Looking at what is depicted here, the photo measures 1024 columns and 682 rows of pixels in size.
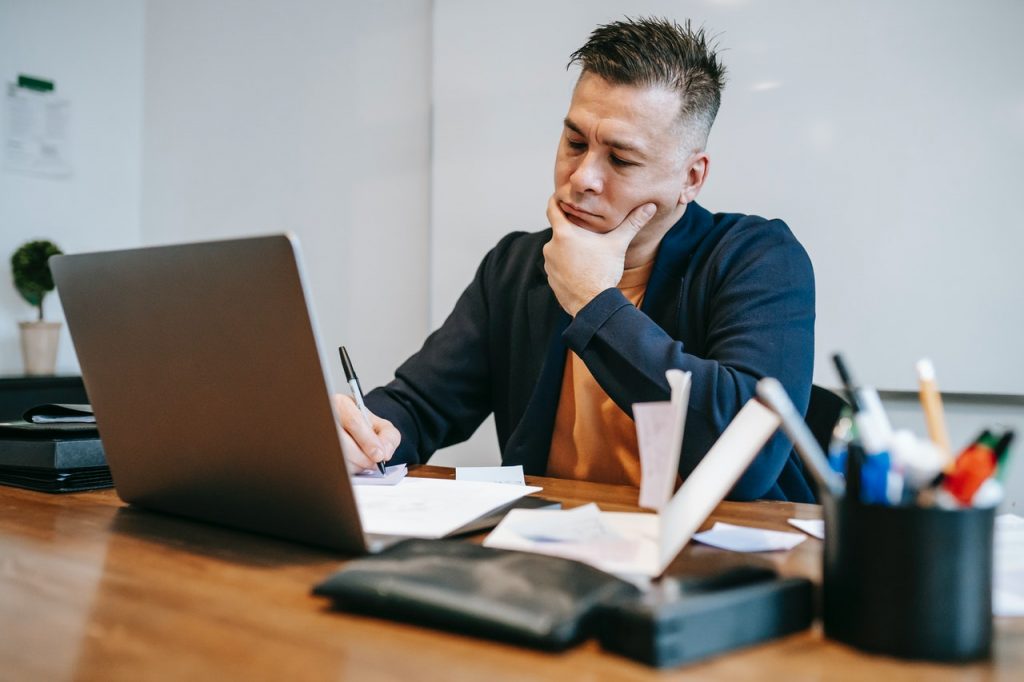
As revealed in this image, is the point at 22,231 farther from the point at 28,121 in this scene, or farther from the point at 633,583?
the point at 633,583

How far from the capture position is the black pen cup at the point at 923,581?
49 cm

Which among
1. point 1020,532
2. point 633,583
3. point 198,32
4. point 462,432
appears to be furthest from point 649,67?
point 198,32

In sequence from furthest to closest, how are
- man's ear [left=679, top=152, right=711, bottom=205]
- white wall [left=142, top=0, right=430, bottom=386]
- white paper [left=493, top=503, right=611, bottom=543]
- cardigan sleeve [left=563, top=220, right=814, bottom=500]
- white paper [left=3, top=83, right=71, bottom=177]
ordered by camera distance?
1. white paper [left=3, top=83, right=71, bottom=177]
2. white wall [left=142, top=0, right=430, bottom=386]
3. man's ear [left=679, top=152, right=711, bottom=205]
4. cardigan sleeve [left=563, top=220, right=814, bottom=500]
5. white paper [left=493, top=503, right=611, bottom=543]

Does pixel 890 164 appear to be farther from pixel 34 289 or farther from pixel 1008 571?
pixel 34 289

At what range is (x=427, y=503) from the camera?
88cm

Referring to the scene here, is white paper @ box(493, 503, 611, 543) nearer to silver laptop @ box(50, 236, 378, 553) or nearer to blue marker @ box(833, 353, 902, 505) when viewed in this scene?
silver laptop @ box(50, 236, 378, 553)

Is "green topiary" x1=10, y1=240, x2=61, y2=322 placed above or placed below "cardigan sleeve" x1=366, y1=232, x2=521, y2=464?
above

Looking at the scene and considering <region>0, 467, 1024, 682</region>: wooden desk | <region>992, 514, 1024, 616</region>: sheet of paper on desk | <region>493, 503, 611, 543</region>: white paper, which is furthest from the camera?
<region>493, 503, 611, 543</region>: white paper

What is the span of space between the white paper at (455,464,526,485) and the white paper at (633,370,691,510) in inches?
18.9

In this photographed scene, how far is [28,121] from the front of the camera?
2.82m

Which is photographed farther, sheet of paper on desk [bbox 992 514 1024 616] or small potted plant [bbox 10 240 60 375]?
small potted plant [bbox 10 240 60 375]

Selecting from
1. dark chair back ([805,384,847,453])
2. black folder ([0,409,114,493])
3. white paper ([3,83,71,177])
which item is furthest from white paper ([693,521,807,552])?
white paper ([3,83,71,177])

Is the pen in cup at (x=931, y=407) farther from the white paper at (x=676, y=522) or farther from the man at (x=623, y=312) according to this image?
the man at (x=623, y=312)

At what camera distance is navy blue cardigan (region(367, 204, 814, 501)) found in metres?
1.13
